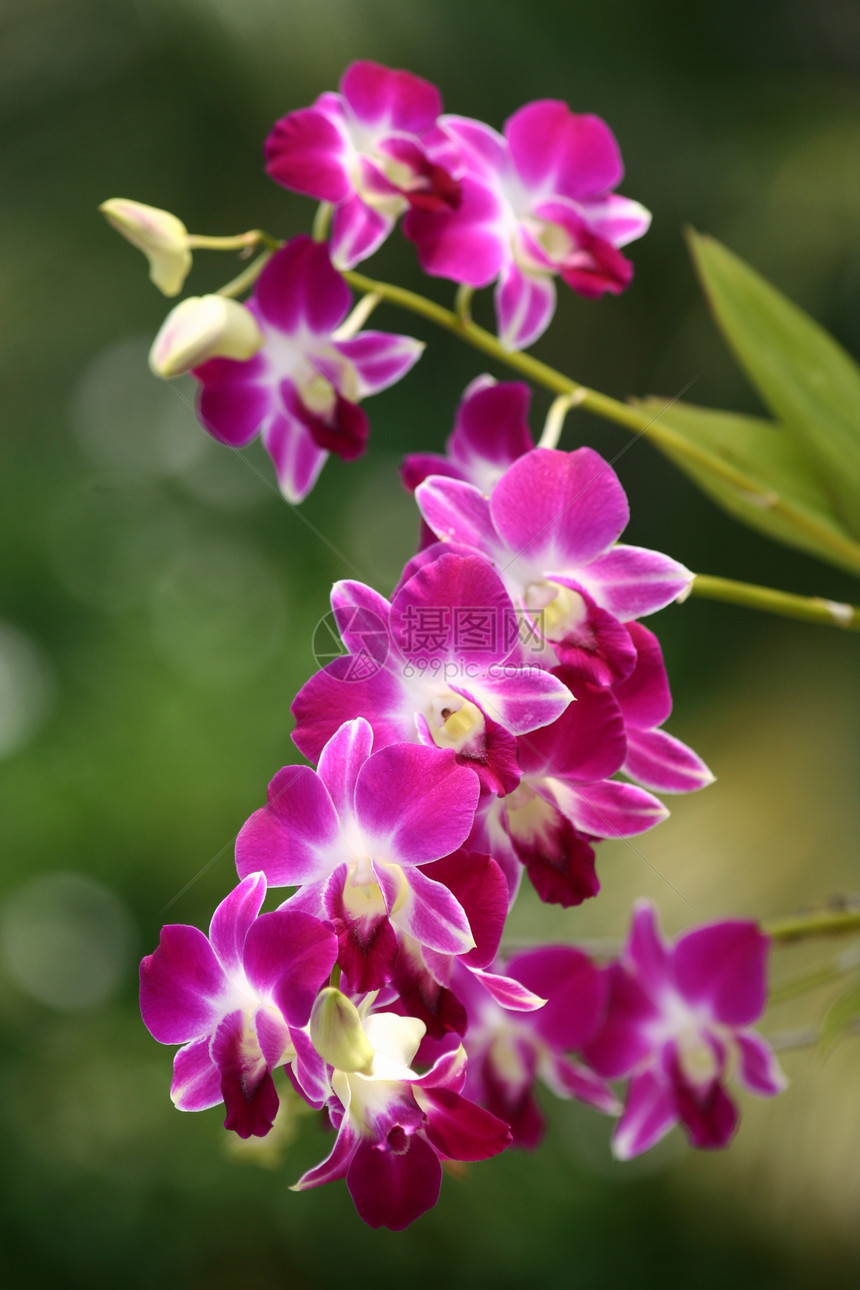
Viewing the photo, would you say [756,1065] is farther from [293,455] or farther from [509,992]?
[293,455]

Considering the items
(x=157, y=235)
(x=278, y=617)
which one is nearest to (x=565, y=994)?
(x=157, y=235)

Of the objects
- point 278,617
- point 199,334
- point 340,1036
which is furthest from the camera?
point 278,617

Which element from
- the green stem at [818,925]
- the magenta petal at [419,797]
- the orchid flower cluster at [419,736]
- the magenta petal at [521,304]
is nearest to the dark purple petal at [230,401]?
the orchid flower cluster at [419,736]

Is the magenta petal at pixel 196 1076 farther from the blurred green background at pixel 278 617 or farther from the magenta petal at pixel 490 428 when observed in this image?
the blurred green background at pixel 278 617

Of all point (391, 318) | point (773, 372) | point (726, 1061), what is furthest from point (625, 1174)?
point (391, 318)

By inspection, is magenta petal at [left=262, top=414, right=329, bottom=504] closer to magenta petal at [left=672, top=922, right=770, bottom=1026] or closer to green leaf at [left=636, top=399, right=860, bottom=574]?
green leaf at [left=636, top=399, right=860, bottom=574]

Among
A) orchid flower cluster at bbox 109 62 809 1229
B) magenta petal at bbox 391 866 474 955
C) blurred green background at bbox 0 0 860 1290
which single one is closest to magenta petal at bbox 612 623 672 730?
orchid flower cluster at bbox 109 62 809 1229
